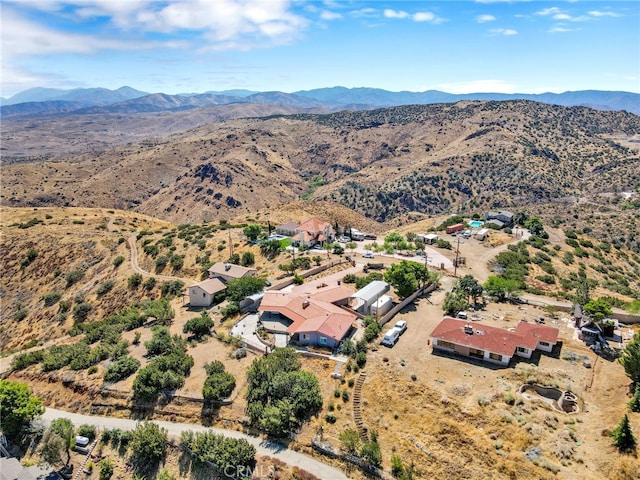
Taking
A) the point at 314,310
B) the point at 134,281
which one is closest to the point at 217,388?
the point at 314,310

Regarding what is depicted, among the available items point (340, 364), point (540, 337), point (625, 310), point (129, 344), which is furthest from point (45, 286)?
point (625, 310)

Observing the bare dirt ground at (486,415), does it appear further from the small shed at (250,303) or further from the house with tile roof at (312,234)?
the house with tile roof at (312,234)

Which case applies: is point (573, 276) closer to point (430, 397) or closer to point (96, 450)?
point (430, 397)

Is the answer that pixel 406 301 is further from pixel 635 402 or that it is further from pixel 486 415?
pixel 635 402

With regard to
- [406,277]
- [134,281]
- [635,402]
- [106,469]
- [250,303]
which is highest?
[406,277]

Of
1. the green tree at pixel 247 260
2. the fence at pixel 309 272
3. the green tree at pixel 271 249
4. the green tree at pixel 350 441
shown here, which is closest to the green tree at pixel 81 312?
the green tree at pixel 247 260

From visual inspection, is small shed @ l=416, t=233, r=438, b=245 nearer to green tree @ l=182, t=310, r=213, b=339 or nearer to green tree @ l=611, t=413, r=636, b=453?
green tree @ l=182, t=310, r=213, b=339

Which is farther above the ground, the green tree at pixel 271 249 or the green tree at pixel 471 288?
the green tree at pixel 471 288
